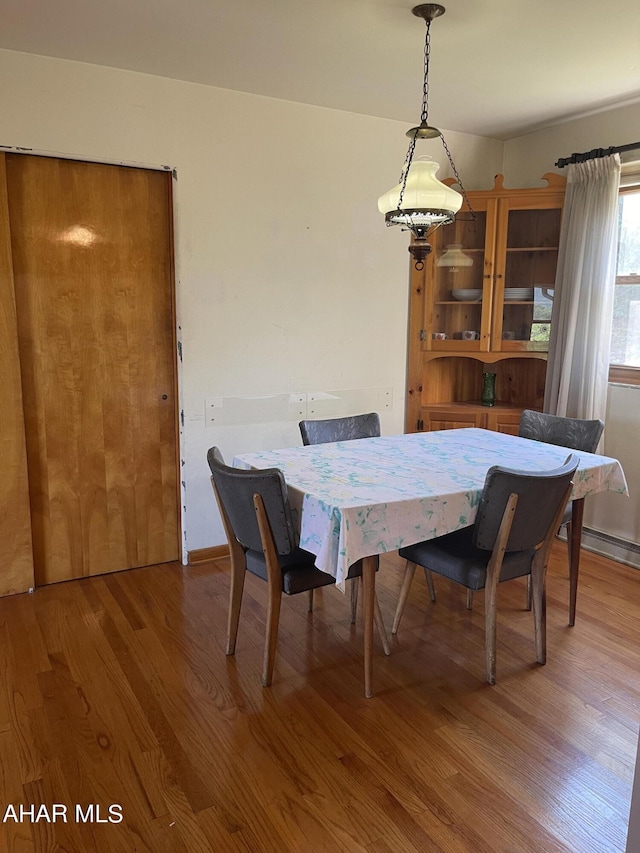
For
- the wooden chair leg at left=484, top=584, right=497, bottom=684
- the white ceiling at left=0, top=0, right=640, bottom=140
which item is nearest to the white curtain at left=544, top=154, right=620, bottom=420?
the white ceiling at left=0, top=0, right=640, bottom=140

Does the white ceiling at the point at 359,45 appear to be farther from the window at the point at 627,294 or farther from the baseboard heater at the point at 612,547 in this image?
the baseboard heater at the point at 612,547

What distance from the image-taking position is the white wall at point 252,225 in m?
3.04

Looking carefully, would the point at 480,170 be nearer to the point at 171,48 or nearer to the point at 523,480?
the point at 171,48

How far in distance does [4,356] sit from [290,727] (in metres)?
2.14

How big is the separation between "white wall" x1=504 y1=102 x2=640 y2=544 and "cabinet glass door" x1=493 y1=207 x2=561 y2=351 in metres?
0.40

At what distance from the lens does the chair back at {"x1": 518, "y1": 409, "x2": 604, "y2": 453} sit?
10.3 feet

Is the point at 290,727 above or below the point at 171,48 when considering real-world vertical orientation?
below

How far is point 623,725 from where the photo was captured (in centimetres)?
219

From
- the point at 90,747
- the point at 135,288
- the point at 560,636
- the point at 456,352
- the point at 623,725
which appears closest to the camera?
the point at 90,747

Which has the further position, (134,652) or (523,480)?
(134,652)

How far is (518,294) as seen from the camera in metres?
4.08

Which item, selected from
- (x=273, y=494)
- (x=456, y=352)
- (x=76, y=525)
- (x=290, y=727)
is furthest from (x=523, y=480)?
(x=76, y=525)

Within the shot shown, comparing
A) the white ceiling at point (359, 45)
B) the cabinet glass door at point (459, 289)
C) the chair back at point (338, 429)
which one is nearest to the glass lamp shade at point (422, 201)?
the white ceiling at point (359, 45)

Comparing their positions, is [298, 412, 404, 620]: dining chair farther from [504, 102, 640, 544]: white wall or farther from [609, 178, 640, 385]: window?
[609, 178, 640, 385]: window
